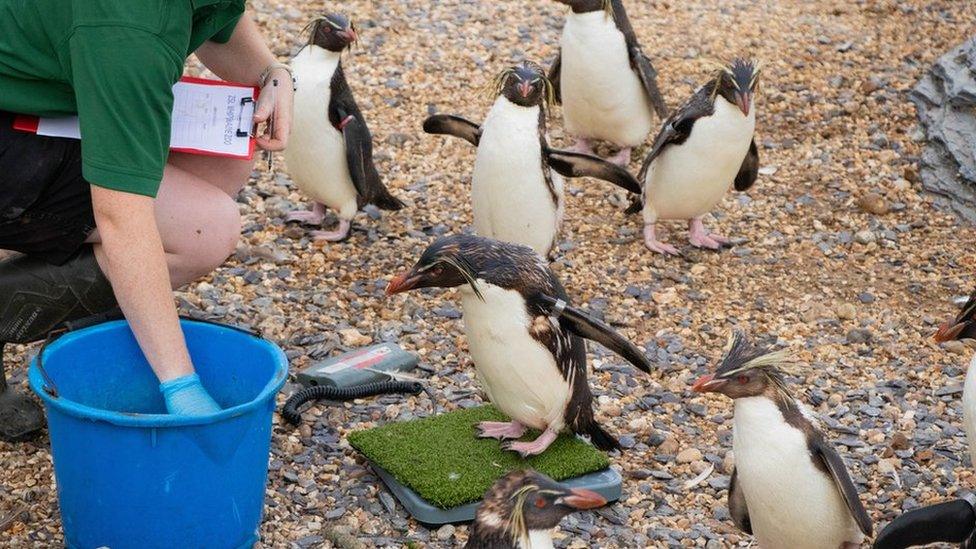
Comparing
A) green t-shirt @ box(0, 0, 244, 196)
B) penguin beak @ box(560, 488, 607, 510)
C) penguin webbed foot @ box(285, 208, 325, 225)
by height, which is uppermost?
green t-shirt @ box(0, 0, 244, 196)

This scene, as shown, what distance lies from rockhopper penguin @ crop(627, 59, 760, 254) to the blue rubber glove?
9.71ft

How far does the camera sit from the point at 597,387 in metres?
4.31

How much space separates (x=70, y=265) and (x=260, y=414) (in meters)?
0.90

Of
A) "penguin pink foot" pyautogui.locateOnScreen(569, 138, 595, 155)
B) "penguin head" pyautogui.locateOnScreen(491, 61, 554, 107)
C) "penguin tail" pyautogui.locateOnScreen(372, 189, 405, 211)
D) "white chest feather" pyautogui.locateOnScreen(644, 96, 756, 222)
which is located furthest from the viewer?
"penguin pink foot" pyautogui.locateOnScreen(569, 138, 595, 155)

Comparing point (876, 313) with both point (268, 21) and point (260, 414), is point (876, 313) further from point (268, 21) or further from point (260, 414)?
point (268, 21)

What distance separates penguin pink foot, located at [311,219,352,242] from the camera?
17.5 feet

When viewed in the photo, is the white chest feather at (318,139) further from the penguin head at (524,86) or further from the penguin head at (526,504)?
the penguin head at (526,504)

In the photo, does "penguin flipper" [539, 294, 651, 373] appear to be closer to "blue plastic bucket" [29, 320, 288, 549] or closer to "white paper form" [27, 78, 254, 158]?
"blue plastic bucket" [29, 320, 288, 549]

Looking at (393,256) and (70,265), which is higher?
(70,265)

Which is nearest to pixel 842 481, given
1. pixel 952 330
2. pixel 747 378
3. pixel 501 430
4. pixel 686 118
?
pixel 747 378

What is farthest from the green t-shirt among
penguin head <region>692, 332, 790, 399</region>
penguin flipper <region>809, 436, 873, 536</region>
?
penguin flipper <region>809, 436, 873, 536</region>

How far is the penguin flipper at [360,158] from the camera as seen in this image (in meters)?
5.15

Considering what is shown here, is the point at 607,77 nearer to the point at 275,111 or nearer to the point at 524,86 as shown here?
the point at 524,86

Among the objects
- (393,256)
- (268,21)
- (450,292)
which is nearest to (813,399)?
(450,292)
